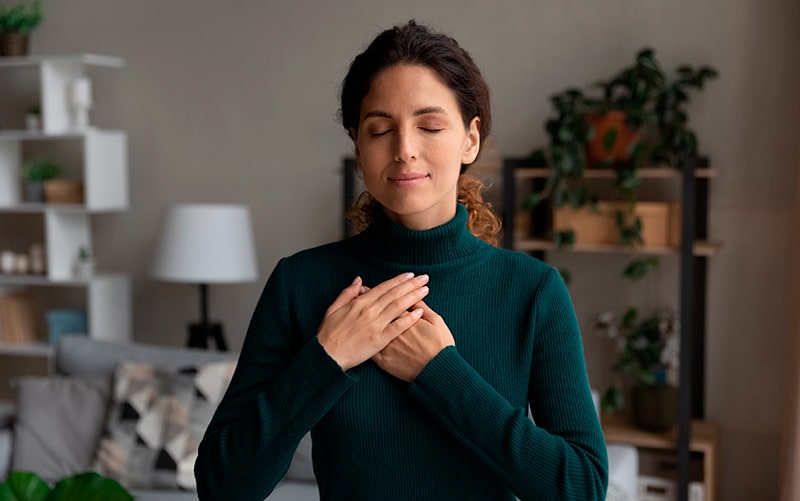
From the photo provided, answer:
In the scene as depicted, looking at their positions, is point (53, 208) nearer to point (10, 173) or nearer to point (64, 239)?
point (64, 239)

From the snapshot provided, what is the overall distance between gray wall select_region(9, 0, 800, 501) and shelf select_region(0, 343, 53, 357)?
431mm

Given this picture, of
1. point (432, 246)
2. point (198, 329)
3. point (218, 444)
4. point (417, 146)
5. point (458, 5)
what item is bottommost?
point (198, 329)

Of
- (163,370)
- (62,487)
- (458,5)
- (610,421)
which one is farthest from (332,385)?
(458,5)

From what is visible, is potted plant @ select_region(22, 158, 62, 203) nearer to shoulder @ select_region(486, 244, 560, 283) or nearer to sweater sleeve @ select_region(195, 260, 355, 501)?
sweater sleeve @ select_region(195, 260, 355, 501)

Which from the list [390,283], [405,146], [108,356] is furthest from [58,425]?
[405,146]

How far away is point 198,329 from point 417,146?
10.4ft

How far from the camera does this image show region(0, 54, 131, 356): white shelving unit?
4.27 meters

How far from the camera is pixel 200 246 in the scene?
3861 mm

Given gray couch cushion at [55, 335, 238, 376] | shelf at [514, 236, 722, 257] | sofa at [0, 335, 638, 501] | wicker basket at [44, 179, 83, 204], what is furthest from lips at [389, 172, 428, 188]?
wicker basket at [44, 179, 83, 204]

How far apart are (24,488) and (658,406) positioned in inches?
94.6

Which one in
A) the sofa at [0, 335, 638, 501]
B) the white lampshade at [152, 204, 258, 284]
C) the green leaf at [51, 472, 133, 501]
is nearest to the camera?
the green leaf at [51, 472, 133, 501]

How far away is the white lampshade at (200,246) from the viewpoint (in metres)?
3.86

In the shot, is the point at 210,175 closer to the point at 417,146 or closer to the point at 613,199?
the point at 613,199

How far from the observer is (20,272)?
447 cm
